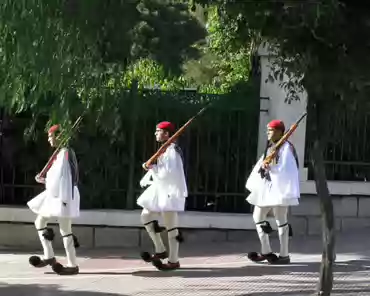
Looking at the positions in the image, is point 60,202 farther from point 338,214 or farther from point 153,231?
point 338,214

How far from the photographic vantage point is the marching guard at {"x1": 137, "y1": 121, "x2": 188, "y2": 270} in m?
9.15

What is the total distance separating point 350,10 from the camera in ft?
19.3

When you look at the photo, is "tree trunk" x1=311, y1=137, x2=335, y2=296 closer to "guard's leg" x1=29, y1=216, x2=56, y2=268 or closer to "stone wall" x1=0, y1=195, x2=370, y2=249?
"guard's leg" x1=29, y1=216, x2=56, y2=268

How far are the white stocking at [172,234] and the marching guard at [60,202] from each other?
114cm

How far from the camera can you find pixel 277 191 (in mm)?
9297

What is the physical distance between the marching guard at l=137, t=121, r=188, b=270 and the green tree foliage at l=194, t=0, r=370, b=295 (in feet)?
9.30

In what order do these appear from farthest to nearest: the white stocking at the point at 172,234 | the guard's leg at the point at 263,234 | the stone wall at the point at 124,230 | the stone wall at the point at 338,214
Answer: the stone wall at the point at 338,214 → the stone wall at the point at 124,230 → the guard's leg at the point at 263,234 → the white stocking at the point at 172,234

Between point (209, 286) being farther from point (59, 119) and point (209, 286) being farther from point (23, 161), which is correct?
point (23, 161)

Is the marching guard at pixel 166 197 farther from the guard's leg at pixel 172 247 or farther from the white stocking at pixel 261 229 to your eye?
the white stocking at pixel 261 229

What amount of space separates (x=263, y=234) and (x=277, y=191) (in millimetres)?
593

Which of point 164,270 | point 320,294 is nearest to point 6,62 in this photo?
point 320,294

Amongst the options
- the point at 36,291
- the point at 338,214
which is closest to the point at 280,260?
the point at 338,214

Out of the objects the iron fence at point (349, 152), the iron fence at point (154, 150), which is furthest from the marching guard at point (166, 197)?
the iron fence at point (349, 152)

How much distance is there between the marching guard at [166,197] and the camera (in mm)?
9148
